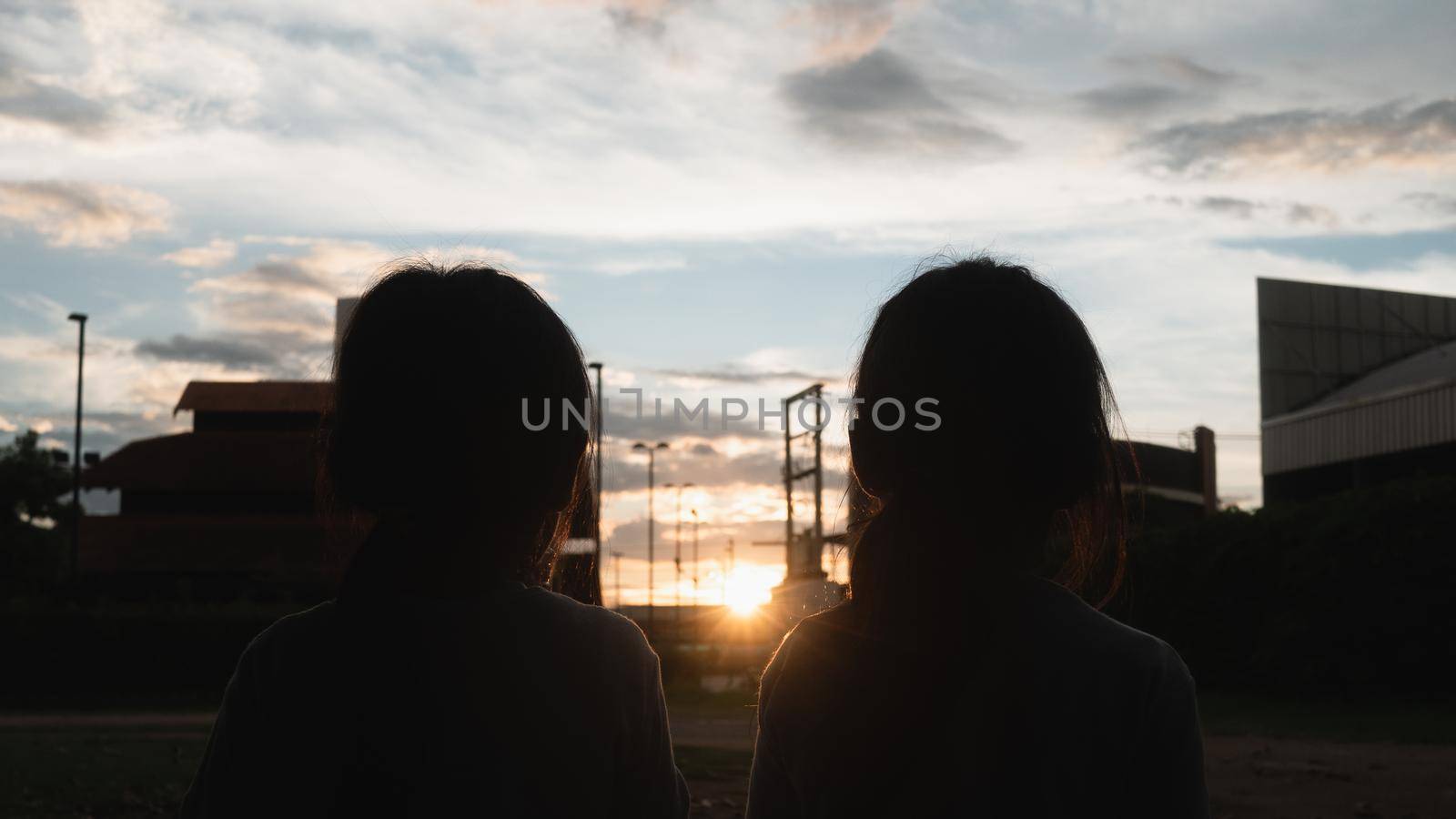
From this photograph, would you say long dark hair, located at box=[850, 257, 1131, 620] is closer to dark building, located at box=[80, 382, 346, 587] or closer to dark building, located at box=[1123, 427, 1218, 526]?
dark building, located at box=[80, 382, 346, 587]

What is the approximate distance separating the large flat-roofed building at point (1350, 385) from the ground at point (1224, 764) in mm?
20402

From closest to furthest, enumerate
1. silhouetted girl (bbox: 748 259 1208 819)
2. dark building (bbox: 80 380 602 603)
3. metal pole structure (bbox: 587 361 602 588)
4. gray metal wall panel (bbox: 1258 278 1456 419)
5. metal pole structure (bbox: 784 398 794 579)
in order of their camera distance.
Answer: silhouetted girl (bbox: 748 259 1208 819), metal pole structure (bbox: 587 361 602 588), metal pole structure (bbox: 784 398 794 579), dark building (bbox: 80 380 602 603), gray metal wall panel (bbox: 1258 278 1456 419)

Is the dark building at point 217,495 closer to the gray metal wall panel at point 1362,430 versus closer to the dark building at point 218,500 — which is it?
the dark building at point 218,500

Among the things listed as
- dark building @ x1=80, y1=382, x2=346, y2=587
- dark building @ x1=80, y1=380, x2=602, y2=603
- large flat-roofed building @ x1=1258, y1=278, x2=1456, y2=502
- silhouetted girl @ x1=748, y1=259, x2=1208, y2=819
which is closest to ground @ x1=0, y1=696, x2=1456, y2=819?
silhouetted girl @ x1=748, y1=259, x2=1208, y2=819

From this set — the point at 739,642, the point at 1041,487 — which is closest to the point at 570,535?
the point at 1041,487

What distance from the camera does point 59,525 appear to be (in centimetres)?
5541

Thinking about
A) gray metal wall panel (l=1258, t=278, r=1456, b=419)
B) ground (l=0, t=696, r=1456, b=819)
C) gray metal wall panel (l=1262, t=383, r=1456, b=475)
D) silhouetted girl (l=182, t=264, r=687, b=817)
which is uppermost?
gray metal wall panel (l=1258, t=278, r=1456, b=419)

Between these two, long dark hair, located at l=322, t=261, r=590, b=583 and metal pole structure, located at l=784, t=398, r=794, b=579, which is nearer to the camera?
long dark hair, located at l=322, t=261, r=590, b=583

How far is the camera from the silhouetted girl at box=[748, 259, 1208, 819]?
62.5 inches

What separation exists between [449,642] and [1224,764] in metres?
13.6

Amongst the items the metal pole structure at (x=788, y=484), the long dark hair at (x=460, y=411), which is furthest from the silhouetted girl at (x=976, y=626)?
the metal pole structure at (x=788, y=484)

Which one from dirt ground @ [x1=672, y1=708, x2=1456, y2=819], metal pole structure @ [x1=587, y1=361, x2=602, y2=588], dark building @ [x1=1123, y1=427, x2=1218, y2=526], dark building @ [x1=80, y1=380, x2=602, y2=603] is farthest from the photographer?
dark building @ [x1=1123, y1=427, x2=1218, y2=526]

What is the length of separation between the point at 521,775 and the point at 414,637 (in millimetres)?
236

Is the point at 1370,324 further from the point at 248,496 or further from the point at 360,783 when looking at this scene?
the point at 360,783
